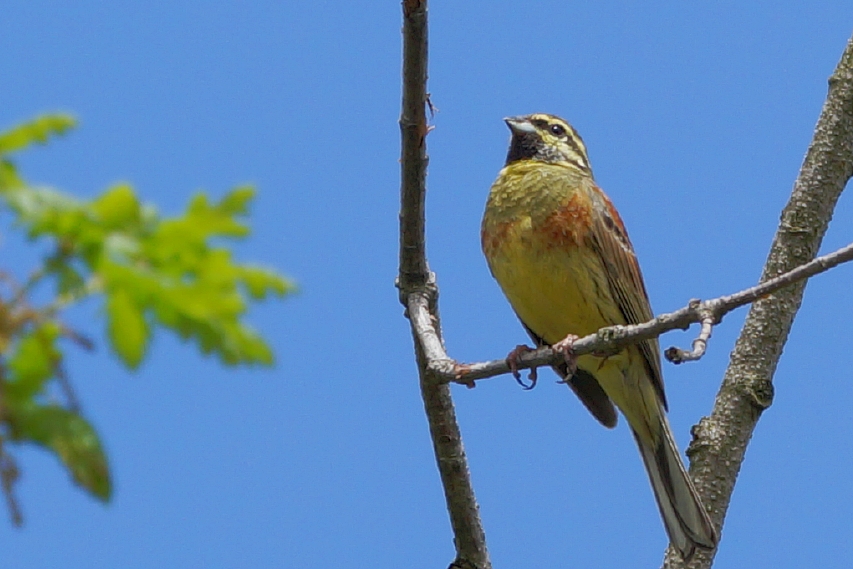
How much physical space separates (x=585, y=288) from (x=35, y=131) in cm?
455

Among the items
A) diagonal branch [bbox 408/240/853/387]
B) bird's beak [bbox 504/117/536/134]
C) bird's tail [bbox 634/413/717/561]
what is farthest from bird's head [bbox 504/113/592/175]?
diagonal branch [bbox 408/240/853/387]

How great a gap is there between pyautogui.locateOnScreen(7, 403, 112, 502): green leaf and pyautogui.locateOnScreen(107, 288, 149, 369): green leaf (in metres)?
0.14

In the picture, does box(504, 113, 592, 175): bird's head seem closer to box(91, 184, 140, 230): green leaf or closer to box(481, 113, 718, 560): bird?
box(481, 113, 718, 560): bird

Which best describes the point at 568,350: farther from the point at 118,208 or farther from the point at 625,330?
the point at 118,208

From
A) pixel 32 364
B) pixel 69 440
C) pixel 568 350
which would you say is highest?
pixel 568 350

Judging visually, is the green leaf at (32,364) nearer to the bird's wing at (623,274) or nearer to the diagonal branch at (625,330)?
the diagonal branch at (625,330)

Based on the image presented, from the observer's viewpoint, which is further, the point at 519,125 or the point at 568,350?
the point at 519,125

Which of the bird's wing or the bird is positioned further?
the bird's wing

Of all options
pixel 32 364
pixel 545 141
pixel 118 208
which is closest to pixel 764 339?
pixel 545 141

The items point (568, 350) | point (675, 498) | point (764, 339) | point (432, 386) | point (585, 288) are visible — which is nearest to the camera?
point (568, 350)

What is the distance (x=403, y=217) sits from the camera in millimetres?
5531

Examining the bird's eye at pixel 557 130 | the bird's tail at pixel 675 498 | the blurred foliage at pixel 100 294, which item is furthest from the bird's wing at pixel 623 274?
the blurred foliage at pixel 100 294

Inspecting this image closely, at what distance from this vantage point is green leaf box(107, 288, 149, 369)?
2.03m

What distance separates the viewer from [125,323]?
6.70 feet
